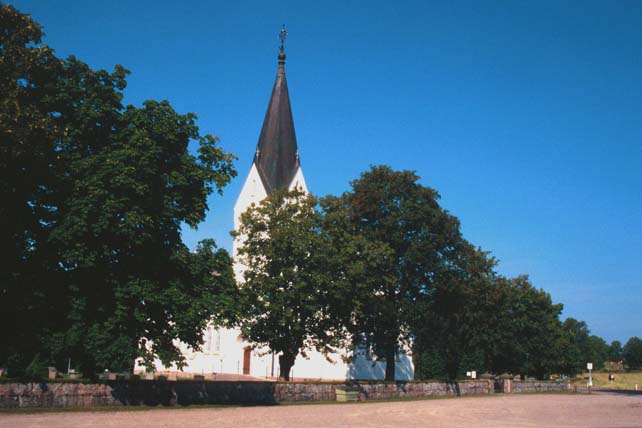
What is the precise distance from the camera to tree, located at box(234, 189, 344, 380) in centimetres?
4091

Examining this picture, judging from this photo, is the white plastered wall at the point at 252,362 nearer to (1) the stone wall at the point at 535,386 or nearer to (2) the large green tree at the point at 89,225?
(1) the stone wall at the point at 535,386

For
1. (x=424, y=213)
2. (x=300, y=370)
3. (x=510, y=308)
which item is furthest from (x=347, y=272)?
(x=510, y=308)

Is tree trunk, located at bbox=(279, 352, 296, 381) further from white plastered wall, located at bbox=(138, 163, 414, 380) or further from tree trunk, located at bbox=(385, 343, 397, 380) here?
white plastered wall, located at bbox=(138, 163, 414, 380)

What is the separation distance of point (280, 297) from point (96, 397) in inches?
Result: 549

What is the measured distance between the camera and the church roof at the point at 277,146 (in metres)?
73.1

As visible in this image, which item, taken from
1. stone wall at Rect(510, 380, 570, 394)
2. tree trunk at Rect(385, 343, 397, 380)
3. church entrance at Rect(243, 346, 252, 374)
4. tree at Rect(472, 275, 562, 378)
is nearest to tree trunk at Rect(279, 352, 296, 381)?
tree trunk at Rect(385, 343, 397, 380)

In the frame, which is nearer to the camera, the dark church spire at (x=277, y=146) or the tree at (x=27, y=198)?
the tree at (x=27, y=198)

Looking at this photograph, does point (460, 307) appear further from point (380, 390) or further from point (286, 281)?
point (286, 281)

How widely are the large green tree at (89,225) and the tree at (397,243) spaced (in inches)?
706

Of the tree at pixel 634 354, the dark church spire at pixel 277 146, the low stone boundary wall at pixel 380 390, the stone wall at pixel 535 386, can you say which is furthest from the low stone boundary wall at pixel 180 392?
the tree at pixel 634 354

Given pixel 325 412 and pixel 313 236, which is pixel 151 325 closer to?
pixel 325 412

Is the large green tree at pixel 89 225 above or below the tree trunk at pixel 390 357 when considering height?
above

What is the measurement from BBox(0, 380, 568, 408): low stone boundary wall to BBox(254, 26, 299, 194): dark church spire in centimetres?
3194

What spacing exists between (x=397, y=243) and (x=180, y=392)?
21.4 meters
